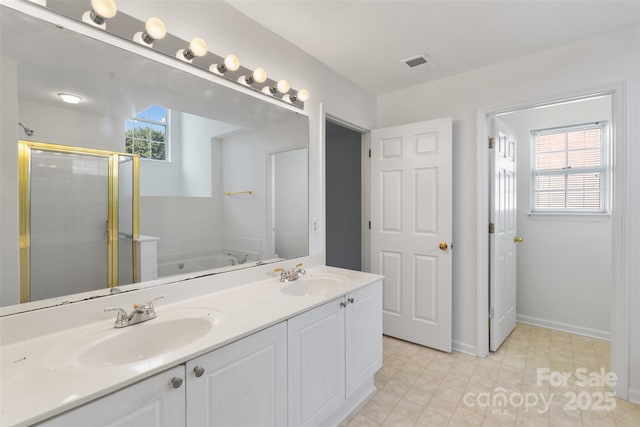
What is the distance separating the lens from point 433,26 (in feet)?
6.16

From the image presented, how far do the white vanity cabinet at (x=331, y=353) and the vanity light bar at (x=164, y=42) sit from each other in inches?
54.4

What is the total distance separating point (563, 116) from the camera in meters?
2.91

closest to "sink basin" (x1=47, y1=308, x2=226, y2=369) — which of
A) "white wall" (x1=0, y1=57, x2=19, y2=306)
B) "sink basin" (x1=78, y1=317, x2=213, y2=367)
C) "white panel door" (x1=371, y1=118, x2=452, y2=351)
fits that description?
"sink basin" (x1=78, y1=317, x2=213, y2=367)

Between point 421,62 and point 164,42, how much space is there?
1.88 metres

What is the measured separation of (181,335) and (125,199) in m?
0.64

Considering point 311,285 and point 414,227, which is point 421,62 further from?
point 311,285

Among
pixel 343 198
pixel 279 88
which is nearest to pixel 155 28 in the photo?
pixel 279 88

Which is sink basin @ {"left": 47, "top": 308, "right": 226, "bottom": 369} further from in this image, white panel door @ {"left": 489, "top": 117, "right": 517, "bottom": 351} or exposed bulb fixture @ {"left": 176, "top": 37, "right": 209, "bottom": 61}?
white panel door @ {"left": 489, "top": 117, "right": 517, "bottom": 351}

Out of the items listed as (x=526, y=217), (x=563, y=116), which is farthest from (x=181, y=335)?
(x=563, y=116)

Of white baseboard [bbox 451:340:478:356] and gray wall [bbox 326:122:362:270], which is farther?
gray wall [bbox 326:122:362:270]

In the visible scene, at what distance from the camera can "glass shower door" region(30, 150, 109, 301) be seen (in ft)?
3.53

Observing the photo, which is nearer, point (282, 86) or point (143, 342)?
point (143, 342)

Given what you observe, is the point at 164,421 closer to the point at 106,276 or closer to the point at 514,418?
the point at 106,276

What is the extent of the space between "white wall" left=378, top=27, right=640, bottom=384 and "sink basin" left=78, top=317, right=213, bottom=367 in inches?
87.2
